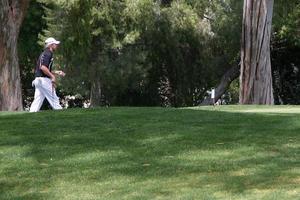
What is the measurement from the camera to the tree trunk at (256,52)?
17734 millimetres

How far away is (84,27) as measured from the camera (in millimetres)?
28406

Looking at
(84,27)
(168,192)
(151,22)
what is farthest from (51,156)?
(151,22)

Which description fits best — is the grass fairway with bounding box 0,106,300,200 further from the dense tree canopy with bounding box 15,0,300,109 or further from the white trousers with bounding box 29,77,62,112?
the dense tree canopy with bounding box 15,0,300,109

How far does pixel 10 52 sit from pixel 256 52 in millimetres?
6879

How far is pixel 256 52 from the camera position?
1803 cm

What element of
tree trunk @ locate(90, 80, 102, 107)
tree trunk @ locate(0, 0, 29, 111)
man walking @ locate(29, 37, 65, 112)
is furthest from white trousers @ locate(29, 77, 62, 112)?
tree trunk @ locate(90, 80, 102, 107)

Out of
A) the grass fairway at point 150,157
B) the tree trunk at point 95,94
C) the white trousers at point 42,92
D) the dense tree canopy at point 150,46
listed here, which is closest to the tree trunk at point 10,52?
the white trousers at point 42,92

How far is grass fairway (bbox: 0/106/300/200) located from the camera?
19.4 ft

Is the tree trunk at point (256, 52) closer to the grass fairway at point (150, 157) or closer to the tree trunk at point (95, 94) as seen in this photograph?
the grass fairway at point (150, 157)

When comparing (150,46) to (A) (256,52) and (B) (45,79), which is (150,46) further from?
(B) (45,79)

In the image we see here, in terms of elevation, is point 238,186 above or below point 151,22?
below

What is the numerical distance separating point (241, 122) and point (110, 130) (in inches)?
82.0

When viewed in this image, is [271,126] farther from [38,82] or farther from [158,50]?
[158,50]

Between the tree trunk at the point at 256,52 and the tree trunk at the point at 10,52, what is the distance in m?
6.33
